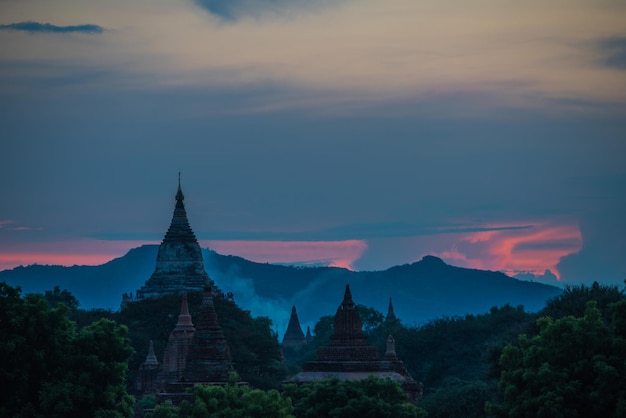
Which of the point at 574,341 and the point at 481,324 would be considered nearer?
the point at 574,341

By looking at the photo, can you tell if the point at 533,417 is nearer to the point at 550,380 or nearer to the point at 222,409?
the point at 550,380

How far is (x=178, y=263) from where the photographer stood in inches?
7234

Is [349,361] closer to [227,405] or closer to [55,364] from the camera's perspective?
[227,405]

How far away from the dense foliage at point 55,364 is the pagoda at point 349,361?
882 inches

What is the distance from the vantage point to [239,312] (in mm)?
160750

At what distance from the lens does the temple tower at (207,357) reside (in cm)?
9106

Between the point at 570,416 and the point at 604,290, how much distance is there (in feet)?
113

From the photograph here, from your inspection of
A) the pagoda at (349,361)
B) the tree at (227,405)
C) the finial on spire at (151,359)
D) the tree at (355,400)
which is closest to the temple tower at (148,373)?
the finial on spire at (151,359)

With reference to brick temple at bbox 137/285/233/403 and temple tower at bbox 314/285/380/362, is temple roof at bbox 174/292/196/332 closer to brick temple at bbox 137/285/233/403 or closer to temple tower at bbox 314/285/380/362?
temple tower at bbox 314/285/380/362

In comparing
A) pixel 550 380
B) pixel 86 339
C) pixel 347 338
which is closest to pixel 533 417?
pixel 550 380

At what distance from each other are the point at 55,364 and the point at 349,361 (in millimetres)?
28077

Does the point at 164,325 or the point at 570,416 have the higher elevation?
the point at 164,325

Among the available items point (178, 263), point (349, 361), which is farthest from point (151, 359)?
point (178, 263)

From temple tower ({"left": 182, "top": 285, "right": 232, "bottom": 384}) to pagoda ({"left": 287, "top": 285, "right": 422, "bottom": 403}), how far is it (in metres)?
6.96
